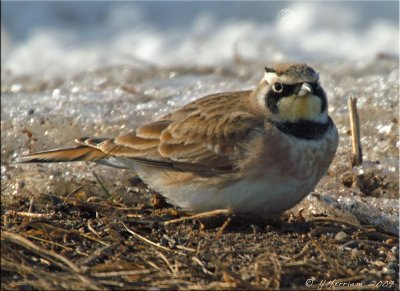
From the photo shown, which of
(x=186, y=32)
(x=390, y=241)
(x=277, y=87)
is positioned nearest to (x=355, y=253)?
(x=390, y=241)

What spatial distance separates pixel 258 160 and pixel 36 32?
8.14 m

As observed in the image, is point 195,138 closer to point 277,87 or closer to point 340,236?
point 277,87

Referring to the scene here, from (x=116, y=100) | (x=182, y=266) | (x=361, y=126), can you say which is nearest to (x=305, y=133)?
(x=182, y=266)

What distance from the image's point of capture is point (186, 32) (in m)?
12.8

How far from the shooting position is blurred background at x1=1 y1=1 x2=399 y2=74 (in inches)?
456

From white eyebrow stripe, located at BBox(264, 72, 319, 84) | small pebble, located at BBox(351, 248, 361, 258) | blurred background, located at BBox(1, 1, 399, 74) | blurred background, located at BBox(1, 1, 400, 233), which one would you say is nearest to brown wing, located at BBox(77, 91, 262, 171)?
white eyebrow stripe, located at BBox(264, 72, 319, 84)

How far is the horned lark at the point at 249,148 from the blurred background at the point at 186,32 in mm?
4863

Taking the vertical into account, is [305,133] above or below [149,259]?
above

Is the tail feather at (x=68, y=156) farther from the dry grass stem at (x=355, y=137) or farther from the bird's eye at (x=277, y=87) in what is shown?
the dry grass stem at (x=355, y=137)

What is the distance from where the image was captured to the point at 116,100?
8.56 meters

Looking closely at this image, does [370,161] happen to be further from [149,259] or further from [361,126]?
[149,259]

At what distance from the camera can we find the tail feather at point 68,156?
6340 mm

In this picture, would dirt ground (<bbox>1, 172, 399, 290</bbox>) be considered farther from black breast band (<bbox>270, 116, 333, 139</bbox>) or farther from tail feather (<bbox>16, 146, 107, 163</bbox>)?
black breast band (<bbox>270, 116, 333, 139</bbox>)

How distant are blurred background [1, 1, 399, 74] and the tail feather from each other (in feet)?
14.9
